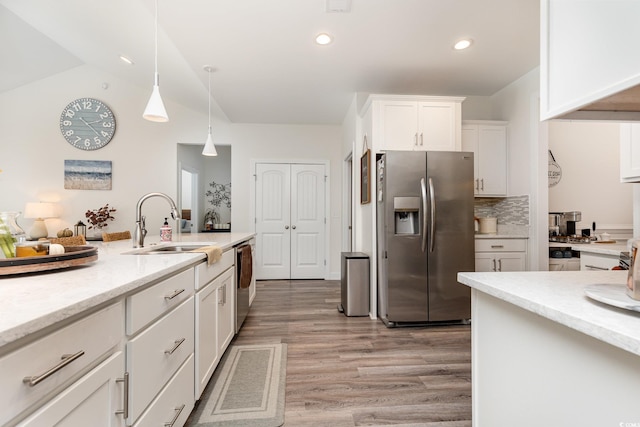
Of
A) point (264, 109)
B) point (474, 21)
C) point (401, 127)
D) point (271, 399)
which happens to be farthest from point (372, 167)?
point (271, 399)

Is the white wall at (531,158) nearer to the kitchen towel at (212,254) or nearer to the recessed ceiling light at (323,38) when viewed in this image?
the recessed ceiling light at (323,38)

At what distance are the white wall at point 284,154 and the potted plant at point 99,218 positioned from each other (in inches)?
73.5

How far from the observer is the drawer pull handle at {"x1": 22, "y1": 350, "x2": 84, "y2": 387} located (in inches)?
23.6

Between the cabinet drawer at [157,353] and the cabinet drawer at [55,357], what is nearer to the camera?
the cabinet drawer at [55,357]

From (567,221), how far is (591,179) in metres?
0.68

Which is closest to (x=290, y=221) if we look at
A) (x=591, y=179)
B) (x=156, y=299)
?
(x=156, y=299)

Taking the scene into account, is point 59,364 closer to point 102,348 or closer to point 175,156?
point 102,348

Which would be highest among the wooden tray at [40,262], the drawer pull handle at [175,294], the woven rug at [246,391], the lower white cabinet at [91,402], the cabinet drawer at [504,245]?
the wooden tray at [40,262]

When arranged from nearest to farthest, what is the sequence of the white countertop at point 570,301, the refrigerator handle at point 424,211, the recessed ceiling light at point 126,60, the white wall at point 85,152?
the white countertop at point 570,301 → the refrigerator handle at point 424,211 → the recessed ceiling light at point 126,60 → the white wall at point 85,152

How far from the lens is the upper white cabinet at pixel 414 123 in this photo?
3118 mm

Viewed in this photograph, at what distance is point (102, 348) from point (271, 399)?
120cm

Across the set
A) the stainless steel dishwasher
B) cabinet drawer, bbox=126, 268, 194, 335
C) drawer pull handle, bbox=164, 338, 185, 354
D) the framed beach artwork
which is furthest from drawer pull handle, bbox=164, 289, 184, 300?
the framed beach artwork

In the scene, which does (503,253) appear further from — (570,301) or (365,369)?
(570,301)

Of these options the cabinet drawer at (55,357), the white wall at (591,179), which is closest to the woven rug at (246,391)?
the cabinet drawer at (55,357)
